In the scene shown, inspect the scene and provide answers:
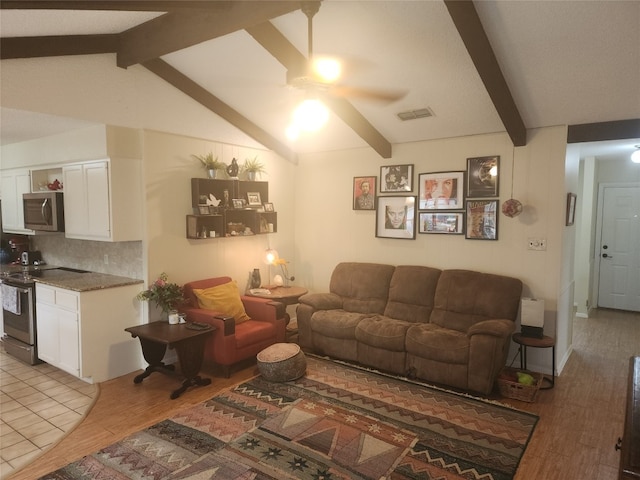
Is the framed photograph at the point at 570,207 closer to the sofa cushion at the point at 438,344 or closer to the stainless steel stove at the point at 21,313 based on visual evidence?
the sofa cushion at the point at 438,344

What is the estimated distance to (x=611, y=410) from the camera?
3316 mm

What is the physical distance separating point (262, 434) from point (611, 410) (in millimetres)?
2881

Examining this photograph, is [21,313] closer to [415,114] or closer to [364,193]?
[364,193]

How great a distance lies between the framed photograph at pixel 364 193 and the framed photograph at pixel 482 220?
1208 millimetres

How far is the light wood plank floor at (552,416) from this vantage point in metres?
2.59

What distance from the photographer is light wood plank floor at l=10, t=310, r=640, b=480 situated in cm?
259

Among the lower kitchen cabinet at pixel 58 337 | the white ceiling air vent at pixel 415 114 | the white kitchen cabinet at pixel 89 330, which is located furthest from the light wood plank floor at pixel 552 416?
the white ceiling air vent at pixel 415 114

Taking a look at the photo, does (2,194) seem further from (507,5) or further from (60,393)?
(507,5)

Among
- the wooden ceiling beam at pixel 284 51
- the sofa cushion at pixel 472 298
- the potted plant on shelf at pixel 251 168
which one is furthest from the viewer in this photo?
the potted plant on shelf at pixel 251 168

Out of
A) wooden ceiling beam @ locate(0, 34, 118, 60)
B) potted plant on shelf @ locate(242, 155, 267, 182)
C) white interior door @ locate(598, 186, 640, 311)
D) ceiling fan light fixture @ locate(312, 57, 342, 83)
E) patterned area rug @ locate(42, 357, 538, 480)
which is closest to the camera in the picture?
patterned area rug @ locate(42, 357, 538, 480)

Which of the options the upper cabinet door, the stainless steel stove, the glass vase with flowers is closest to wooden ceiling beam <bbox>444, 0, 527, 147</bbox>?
the glass vase with flowers

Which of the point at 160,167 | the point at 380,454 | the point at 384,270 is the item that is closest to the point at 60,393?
the point at 160,167

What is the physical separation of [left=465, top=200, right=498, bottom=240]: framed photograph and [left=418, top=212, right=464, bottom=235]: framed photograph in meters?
0.10

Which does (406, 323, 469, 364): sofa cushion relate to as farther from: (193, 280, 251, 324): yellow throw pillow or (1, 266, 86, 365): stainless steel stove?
(1, 266, 86, 365): stainless steel stove
